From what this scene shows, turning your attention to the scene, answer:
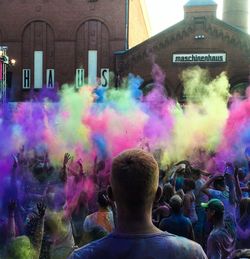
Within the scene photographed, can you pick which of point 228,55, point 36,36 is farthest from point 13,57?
point 228,55

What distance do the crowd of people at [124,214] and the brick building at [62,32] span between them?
22200 millimetres

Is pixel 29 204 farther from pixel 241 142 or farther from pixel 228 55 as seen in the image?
pixel 228 55

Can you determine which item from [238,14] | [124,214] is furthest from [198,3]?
[124,214]

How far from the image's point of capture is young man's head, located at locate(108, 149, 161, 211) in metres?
2.14

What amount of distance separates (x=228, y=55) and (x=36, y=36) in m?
12.1

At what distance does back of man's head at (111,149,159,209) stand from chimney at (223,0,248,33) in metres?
38.1

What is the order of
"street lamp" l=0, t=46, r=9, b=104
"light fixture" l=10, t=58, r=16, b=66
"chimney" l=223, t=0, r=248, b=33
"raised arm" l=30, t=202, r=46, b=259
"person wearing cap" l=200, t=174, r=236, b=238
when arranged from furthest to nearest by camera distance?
"chimney" l=223, t=0, r=248, b=33 → "light fixture" l=10, t=58, r=16, b=66 → "street lamp" l=0, t=46, r=9, b=104 → "person wearing cap" l=200, t=174, r=236, b=238 → "raised arm" l=30, t=202, r=46, b=259

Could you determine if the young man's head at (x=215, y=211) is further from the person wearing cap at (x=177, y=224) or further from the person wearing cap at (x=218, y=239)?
the person wearing cap at (x=177, y=224)

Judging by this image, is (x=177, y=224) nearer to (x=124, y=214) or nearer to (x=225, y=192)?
(x=225, y=192)

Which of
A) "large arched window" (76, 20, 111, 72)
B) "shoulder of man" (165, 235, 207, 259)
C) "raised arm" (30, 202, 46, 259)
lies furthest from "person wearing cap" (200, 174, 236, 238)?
"large arched window" (76, 20, 111, 72)

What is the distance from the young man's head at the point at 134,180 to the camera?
2.14 m

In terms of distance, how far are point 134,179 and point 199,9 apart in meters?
28.0

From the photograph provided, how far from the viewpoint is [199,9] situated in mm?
28938

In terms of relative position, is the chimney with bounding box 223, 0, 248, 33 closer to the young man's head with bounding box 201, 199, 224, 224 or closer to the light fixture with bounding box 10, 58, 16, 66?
the light fixture with bounding box 10, 58, 16, 66
